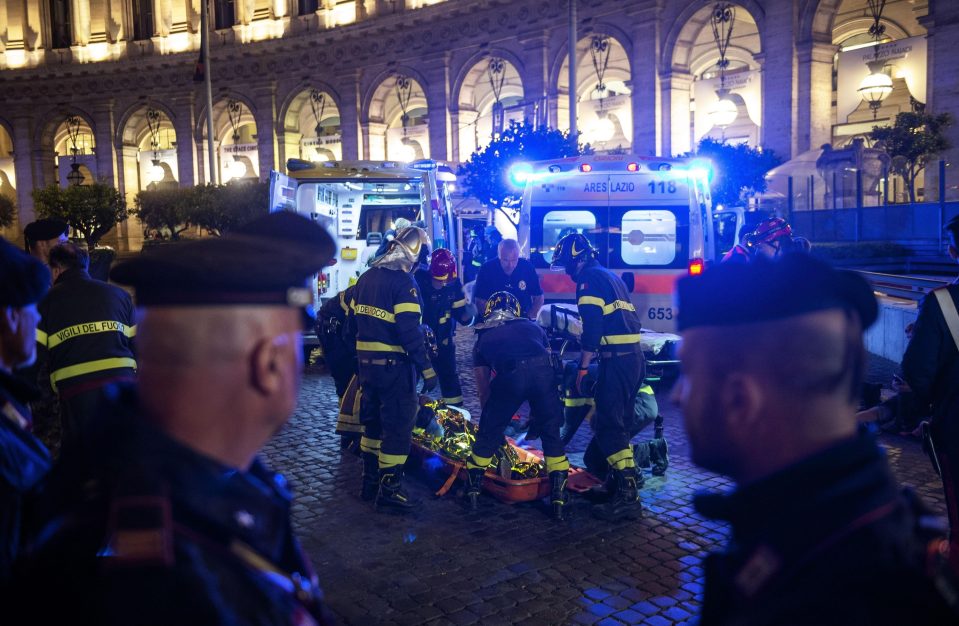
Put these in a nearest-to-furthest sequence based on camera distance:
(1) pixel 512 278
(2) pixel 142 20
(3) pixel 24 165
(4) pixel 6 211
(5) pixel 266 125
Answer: (1) pixel 512 278 → (5) pixel 266 125 → (4) pixel 6 211 → (2) pixel 142 20 → (3) pixel 24 165

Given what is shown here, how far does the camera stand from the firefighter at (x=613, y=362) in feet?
18.3

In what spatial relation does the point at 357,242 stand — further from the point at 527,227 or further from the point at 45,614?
the point at 45,614

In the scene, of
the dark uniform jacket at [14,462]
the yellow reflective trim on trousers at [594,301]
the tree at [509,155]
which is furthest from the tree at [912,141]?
the dark uniform jacket at [14,462]

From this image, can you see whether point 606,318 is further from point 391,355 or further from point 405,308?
point 391,355

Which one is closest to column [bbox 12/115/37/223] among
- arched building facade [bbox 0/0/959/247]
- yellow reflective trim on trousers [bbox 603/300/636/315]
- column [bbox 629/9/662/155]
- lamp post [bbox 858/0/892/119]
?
arched building facade [bbox 0/0/959/247]

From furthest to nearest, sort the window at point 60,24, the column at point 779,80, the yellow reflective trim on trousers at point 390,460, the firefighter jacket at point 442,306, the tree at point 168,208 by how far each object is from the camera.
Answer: the window at point 60,24 < the tree at point 168,208 < the column at point 779,80 < the firefighter jacket at point 442,306 < the yellow reflective trim on trousers at point 390,460

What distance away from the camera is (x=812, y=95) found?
2273 cm

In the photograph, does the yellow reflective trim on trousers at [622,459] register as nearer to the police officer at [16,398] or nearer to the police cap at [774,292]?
the police officer at [16,398]

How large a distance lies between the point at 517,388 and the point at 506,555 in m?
1.12

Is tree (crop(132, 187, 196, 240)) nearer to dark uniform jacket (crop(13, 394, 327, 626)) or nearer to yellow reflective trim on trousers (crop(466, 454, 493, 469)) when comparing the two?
yellow reflective trim on trousers (crop(466, 454, 493, 469))

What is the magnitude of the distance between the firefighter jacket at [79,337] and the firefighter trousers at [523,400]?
91.9 inches

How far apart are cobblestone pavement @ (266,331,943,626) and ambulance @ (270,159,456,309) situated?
5689 mm

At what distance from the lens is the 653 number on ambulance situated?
9.54 metres

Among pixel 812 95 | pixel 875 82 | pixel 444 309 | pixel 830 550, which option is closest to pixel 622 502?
pixel 444 309
